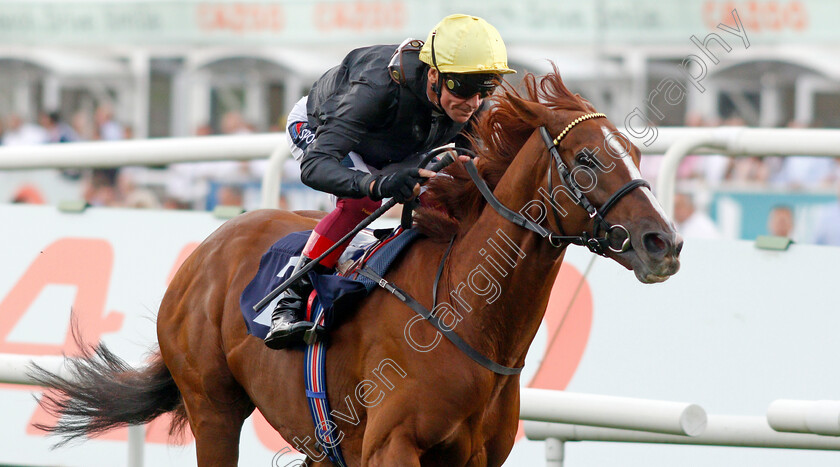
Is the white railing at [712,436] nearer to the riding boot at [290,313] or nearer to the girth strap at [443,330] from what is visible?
the girth strap at [443,330]

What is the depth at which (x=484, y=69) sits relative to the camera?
11.1 ft

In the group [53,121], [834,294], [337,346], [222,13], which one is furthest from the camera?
[222,13]

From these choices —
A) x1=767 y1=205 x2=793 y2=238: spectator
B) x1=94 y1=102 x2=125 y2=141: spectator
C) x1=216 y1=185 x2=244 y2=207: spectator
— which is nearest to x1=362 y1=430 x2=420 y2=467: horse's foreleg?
x1=767 y1=205 x2=793 y2=238: spectator

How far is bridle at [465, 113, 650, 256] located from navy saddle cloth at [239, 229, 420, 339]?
45cm

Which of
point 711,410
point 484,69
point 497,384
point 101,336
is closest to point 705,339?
point 711,410

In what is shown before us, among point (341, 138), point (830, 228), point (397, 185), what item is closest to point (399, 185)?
point (397, 185)

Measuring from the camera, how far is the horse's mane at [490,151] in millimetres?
3307

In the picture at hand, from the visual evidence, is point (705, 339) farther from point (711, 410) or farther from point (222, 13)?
point (222, 13)

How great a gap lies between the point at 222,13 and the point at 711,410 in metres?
12.3

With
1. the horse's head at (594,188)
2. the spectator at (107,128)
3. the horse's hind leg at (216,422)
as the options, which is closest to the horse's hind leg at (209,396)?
the horse's hind leg at (216,422)

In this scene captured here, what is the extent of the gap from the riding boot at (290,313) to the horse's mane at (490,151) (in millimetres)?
463

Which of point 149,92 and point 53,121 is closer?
point 53,121

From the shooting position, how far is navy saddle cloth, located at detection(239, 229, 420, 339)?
3578 mm

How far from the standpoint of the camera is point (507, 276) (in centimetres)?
329
